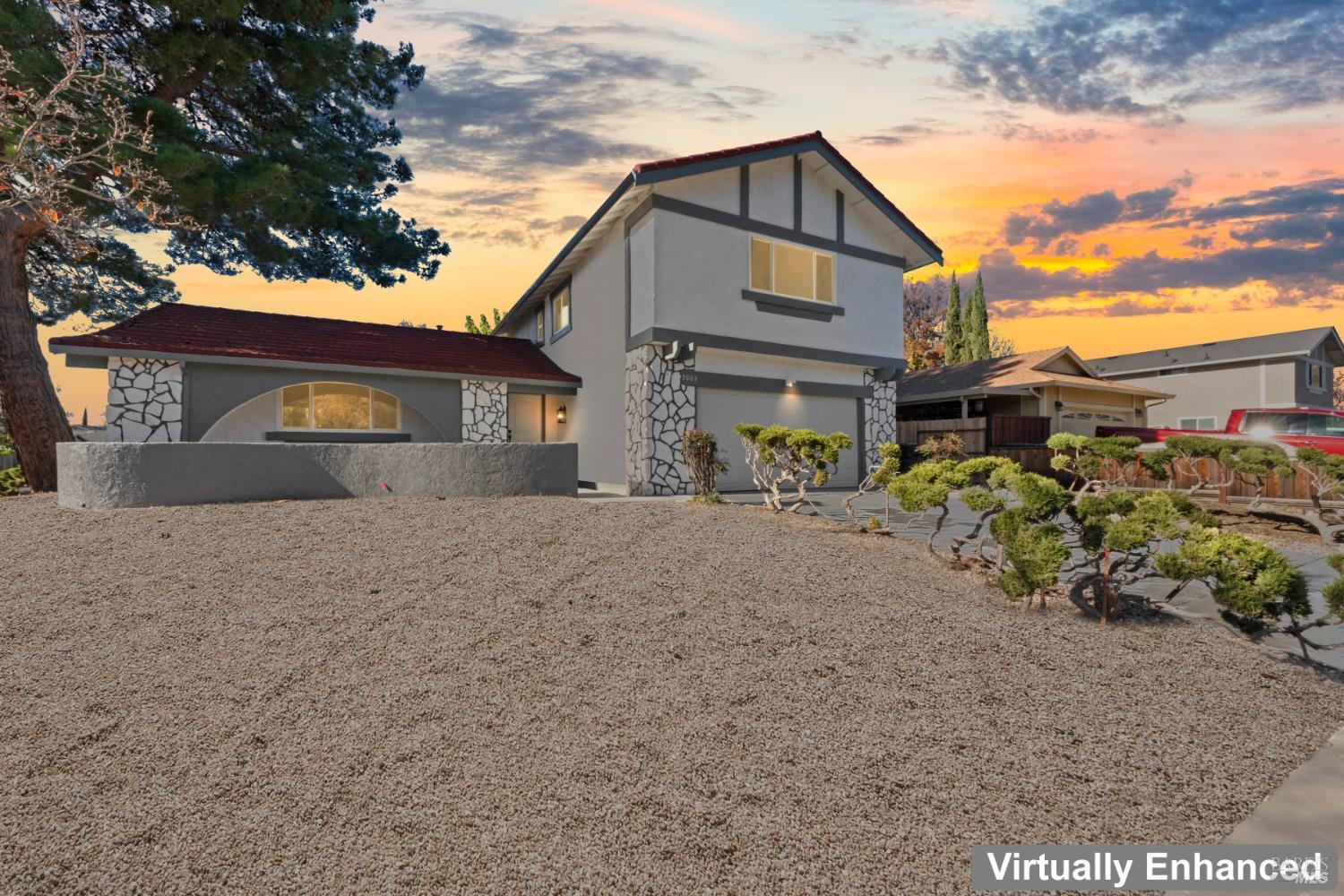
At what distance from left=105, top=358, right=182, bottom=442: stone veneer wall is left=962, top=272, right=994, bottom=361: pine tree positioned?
1304 inches

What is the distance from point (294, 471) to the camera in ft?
28.2

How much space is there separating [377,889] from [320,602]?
9.73 ft

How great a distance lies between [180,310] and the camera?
47.9 ft

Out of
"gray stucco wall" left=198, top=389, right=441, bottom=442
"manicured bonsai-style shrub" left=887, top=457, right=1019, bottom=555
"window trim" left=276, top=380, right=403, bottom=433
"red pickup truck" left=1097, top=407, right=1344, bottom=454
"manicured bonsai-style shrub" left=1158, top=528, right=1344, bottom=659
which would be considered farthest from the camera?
"window trim" left=276, top=380, right=403, bottom=433

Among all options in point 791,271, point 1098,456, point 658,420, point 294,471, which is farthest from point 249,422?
point 1098,456

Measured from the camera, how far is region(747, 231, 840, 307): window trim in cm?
1398

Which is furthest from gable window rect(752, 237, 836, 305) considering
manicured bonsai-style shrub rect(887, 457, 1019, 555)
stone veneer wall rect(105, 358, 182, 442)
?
stone veneer wall rect(105, 358, 182, 442)

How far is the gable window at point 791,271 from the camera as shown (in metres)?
14.2

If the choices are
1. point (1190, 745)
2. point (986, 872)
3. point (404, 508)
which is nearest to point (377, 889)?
point (986, 872)

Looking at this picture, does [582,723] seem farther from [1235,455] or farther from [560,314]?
[560,314]

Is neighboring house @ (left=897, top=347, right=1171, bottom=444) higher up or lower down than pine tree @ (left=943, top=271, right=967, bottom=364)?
lower down

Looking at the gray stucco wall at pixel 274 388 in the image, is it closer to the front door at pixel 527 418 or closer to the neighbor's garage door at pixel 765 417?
the front door at pixel 527 418

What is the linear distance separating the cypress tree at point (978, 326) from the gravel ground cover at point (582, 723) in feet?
101

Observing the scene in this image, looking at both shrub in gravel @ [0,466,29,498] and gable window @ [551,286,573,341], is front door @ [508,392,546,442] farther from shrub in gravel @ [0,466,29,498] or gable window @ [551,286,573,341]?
shrub in gravel @ [0,466,29,498]
